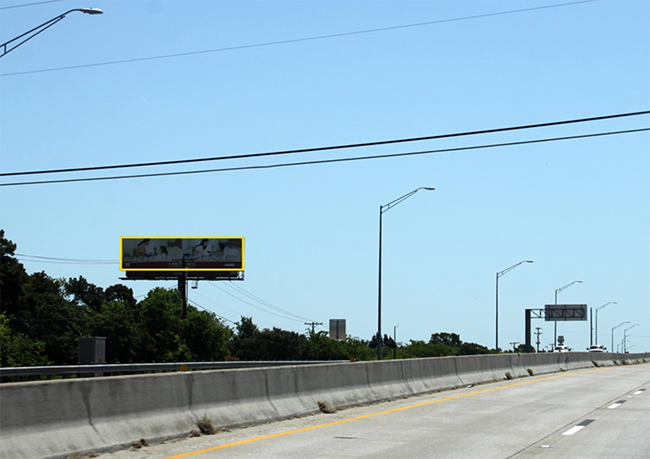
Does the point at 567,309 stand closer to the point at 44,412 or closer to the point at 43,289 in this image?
the point at 43,289

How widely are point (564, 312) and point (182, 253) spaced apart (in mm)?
49498

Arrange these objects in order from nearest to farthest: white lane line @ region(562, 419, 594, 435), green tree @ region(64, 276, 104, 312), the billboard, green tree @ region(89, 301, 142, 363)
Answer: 1. white lane line @ region(562, 419, 594, 435)
2. green tree @ region(89, 301, 142, 363)
3. the billboard
4. green tree @ region(64, 276, 104, 312)

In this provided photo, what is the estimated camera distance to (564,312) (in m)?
112

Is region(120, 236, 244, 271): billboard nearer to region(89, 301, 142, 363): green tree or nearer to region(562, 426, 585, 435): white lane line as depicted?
region(89, 301, 142, 363): green tree

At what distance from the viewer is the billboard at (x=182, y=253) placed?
9638 centimetres

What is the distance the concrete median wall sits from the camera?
32.8 ft

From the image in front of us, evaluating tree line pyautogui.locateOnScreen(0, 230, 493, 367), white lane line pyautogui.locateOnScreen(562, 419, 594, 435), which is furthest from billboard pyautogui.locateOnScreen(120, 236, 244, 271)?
white lane line pyautogui.locateOnScreen(562, 419, 594, 435)

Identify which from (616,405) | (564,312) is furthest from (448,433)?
(564,312)

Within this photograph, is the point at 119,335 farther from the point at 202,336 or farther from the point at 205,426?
the point at 205,426

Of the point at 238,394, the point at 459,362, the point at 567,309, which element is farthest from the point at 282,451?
the point at 567,309

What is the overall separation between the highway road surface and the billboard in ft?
253

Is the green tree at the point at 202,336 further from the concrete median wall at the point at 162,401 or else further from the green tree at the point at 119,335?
the concrete median wall at the point at 162,401

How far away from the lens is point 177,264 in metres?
96.4

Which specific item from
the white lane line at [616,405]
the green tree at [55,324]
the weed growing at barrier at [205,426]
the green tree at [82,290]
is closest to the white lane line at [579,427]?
the white lane line at [616,405]
